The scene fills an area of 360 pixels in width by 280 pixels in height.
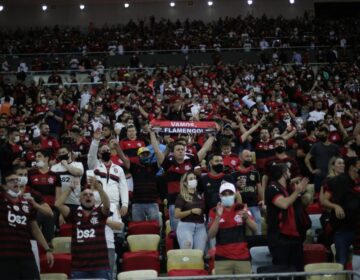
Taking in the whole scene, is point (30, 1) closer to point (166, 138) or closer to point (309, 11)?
point (309, 11)

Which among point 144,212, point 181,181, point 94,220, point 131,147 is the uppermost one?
point 131,147

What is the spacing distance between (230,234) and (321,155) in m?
4.37

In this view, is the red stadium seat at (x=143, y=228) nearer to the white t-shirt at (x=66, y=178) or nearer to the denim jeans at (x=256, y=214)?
the white t-shirt at (x=66, y=178)

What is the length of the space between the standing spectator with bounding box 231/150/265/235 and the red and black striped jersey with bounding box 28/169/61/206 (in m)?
2.52

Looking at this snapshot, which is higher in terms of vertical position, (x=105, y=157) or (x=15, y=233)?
(x=105, y=157)

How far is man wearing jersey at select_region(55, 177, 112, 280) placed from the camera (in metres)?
7.13

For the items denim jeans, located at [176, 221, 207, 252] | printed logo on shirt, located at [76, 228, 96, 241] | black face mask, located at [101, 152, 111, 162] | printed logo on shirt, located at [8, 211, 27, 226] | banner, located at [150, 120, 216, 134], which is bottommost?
denim jeans, located at [176, 221, 207, 252]

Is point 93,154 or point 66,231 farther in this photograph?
point 93,154

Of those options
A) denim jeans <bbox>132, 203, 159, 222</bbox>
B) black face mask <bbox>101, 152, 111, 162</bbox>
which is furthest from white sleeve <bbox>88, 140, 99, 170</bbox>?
denim jeans <bbox>132, 203, 159, 222</bbox>

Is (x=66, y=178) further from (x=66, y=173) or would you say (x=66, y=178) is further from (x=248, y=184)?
(x=248, y=184)

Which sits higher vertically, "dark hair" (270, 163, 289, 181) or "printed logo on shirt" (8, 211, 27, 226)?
"dark hair" (270, 163, 289, 181)

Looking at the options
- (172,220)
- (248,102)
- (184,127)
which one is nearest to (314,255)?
(172,220)

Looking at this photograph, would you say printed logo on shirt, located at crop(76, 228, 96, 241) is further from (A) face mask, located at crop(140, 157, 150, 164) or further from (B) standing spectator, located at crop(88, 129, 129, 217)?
(A) face mask, located at crop(140, 157, 150, 164)

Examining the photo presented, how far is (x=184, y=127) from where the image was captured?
35.7 ft
